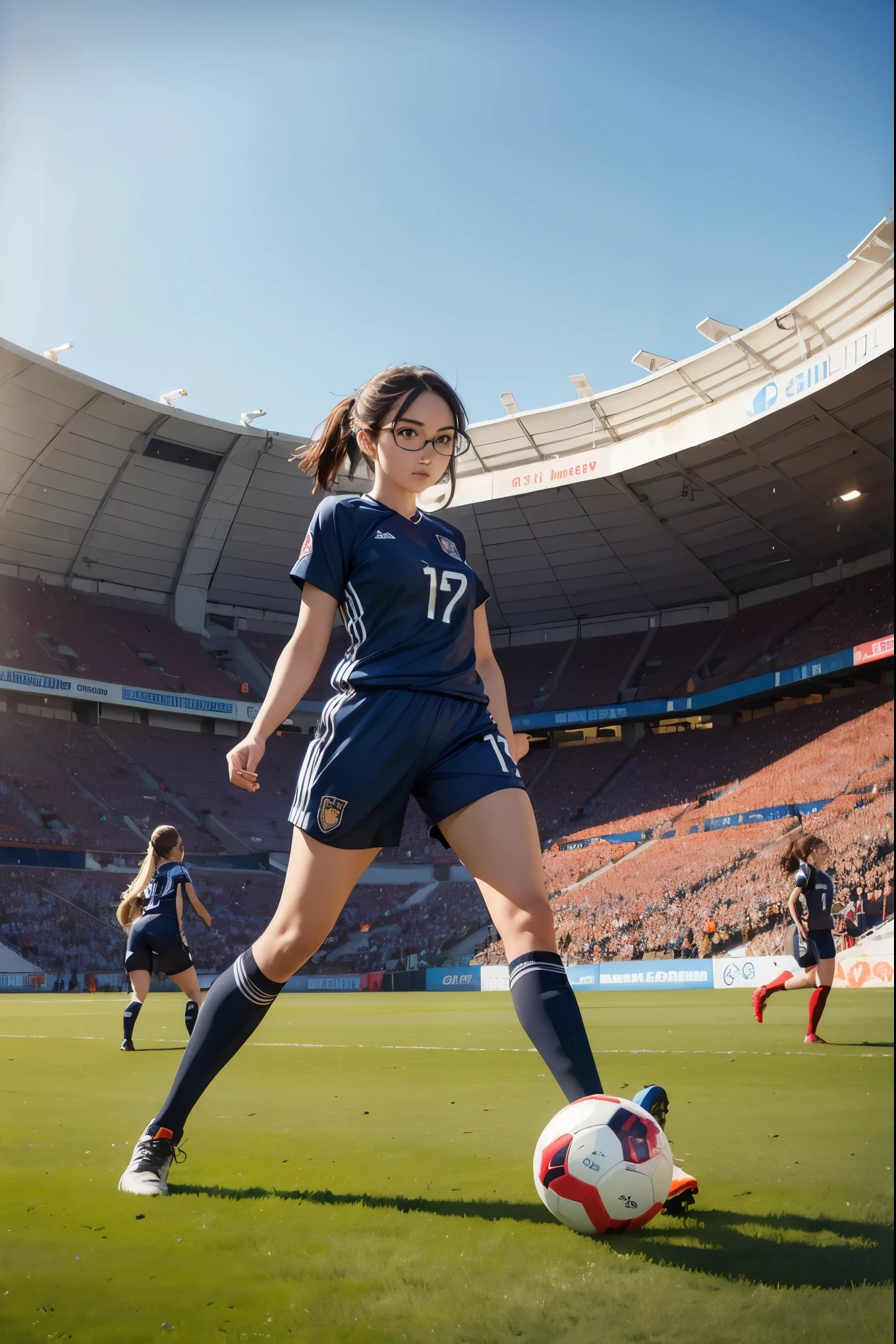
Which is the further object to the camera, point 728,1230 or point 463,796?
point 463,796

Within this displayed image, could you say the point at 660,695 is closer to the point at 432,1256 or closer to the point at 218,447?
the point at 218,447

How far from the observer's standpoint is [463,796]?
2.21m

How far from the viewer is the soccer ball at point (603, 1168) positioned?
1868 mm

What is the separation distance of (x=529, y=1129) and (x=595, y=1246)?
1.48 meters

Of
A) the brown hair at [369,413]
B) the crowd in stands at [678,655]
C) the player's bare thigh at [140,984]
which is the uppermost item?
the crowd in stands at [678,655]

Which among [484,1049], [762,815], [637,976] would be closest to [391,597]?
[484,1049]

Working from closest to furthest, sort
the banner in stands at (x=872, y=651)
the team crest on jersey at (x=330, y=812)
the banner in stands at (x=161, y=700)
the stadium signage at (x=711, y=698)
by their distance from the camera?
the team crest on jersey at (x=330, y=812) → the banner in stands at (x=872, y=651) → the stadium signage at (x=711, y=698) → the banner in stands at (x=161, y=700)

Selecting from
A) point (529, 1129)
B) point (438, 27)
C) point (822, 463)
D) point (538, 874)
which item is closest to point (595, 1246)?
point (538, 874)

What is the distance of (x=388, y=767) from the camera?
85.2 inches

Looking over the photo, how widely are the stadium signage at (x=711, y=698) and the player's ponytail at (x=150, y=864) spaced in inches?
740

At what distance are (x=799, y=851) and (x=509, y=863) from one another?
552 cm

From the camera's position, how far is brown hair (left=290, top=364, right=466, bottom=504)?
2359mm

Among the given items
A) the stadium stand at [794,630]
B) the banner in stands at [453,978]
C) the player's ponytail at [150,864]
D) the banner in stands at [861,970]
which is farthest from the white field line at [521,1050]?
the stadium stand at [794,630]

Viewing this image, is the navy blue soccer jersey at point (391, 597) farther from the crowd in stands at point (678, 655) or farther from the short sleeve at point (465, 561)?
the crowd in stands at point (678, 655)
